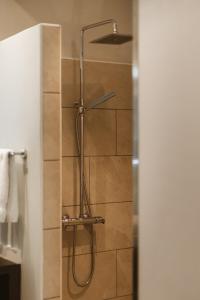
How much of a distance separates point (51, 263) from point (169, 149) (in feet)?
4.16

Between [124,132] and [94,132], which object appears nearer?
[94,132]

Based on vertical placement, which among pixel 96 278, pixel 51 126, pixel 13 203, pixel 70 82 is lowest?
pixel 96 278

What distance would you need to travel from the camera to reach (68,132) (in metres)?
2.90

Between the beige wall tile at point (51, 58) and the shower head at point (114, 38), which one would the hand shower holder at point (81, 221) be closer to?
the beige wall tile at point (51, 58)

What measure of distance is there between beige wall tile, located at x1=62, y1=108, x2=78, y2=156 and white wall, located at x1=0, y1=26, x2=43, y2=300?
51 cm

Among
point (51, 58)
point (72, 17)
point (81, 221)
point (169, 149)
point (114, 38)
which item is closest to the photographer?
point (169, 149)

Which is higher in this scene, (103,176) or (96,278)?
(103,176)

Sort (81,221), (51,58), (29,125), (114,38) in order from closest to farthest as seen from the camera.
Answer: (51,58), (29,125), (114,38), (81,221)

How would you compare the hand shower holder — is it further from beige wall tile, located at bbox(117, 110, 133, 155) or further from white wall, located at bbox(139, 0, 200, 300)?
white wall, located at bbox(139, 0, 200, 300)

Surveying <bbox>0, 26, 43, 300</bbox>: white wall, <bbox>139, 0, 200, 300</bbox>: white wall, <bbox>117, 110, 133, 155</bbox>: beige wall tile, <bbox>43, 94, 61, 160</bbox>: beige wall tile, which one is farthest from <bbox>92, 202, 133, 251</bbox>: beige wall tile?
<bbox>139, 0, 200, 300</bbox>: white wall

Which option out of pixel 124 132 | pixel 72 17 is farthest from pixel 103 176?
pixel 72 17

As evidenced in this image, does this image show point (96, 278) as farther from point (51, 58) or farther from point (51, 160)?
point (51, 58)

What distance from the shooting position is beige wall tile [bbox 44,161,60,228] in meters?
2.15

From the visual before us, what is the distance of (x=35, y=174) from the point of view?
2199mm
